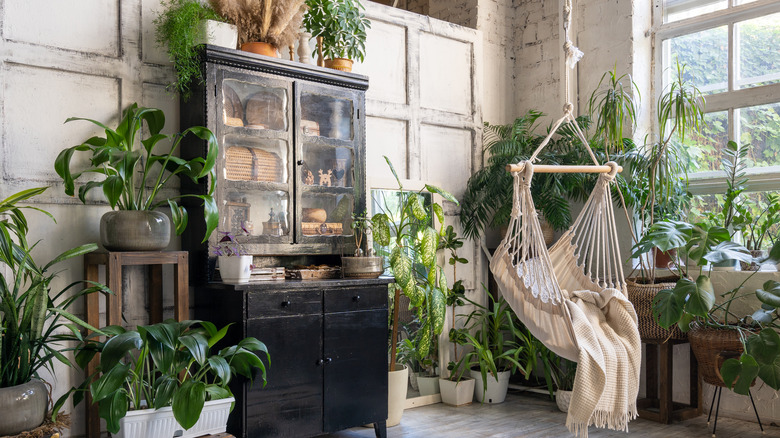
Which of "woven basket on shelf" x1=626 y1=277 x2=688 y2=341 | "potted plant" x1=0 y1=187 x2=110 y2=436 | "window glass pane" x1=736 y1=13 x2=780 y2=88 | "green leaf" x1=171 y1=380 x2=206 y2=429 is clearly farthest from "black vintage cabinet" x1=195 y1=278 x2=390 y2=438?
"window glass pane" x1=736 y1=13 x2=780 y2=88

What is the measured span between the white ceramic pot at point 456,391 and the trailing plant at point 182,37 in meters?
2.64

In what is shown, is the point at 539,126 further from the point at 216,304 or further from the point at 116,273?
the point at 116,273

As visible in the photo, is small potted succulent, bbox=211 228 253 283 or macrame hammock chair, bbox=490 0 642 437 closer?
macrame hammock chair, bbox=490 0 642 437

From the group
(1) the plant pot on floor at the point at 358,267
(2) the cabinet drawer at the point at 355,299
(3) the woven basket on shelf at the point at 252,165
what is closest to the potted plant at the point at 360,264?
(1) the plant pot on floor at the point at 358,267

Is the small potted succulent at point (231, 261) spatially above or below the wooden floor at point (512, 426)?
above

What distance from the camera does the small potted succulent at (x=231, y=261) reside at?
338 cm

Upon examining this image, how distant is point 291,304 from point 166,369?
0.86 meters

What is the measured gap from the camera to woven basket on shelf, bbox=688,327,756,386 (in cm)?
386

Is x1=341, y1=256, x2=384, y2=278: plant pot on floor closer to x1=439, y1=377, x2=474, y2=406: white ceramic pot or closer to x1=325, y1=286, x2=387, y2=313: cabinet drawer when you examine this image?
x1=325, y1=286, x2=387, y2=313: cabinet drawer

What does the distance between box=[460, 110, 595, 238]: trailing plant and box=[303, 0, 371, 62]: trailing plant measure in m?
1.41

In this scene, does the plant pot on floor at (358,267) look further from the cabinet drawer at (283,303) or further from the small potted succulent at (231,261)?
the small potted succulent at (231,261)

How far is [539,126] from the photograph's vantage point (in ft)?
18.1

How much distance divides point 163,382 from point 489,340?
280cm

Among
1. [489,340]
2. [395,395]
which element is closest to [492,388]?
[489,340]
